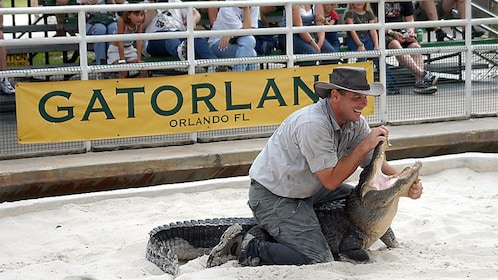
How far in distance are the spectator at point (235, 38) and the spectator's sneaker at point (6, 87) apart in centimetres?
202

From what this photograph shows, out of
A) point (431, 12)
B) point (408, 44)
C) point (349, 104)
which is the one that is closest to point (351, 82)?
point (349, 104)

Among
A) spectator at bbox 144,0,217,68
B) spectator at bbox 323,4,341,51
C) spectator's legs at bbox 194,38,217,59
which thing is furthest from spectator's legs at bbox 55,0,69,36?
spectator at bbox 323,4,341,51

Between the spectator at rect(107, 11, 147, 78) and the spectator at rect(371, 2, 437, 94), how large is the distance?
264 cm

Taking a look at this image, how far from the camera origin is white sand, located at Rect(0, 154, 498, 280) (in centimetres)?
488

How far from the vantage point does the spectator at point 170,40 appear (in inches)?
331

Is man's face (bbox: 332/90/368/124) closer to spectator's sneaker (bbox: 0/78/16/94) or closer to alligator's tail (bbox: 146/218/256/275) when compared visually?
alligator's tail (bbox: 146/218/256/275)

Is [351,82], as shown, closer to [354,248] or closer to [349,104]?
[349,104]

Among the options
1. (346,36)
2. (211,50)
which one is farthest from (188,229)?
(346,36)

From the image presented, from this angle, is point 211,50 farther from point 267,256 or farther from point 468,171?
point 267,256

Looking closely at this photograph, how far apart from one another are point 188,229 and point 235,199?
132cm

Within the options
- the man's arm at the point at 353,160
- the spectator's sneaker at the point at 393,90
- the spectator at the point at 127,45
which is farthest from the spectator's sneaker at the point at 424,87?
the man's arm at the point at 353,160

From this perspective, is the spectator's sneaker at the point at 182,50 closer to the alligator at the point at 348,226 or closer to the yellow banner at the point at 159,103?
the yellow banner at the point at 159,103

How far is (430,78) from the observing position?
29.5 ft

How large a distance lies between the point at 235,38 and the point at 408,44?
2498 millimetres
